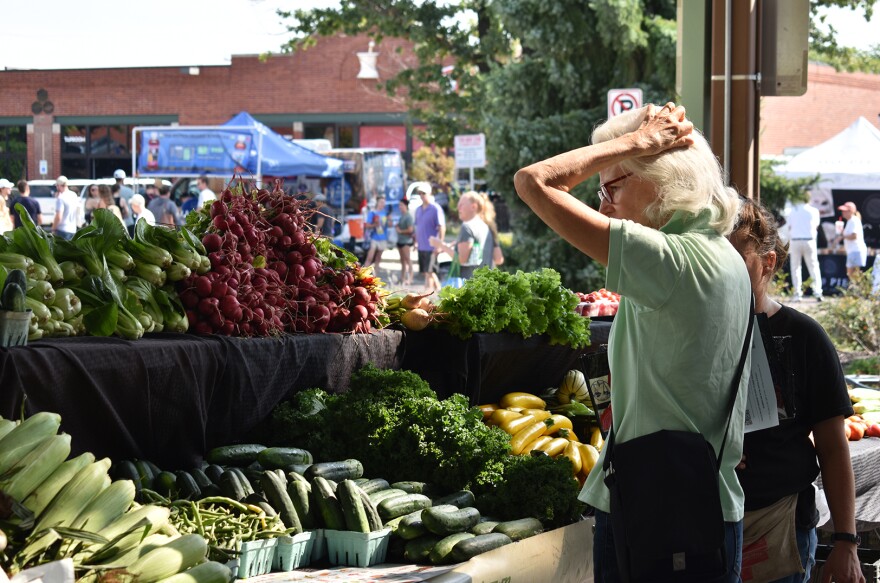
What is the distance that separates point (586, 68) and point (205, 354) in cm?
1208

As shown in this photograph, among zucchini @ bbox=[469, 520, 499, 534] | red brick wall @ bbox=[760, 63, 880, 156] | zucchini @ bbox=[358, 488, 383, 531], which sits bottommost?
zucchini @ bbox=[469, 520, 499, 534]

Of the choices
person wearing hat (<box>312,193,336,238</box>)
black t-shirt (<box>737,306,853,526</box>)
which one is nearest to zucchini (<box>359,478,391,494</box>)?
person wearing hat (<box>312,193,336,238</box>)

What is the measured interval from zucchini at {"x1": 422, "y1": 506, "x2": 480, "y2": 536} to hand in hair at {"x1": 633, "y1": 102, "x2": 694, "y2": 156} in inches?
72.5

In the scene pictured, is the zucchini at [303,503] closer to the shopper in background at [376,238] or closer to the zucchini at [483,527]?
the zucchini at [483,527]

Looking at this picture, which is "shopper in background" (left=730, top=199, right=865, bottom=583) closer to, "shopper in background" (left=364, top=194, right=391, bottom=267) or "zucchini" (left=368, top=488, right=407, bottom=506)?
"zucchini" (left=368, top=488, right=407, bottom=506)

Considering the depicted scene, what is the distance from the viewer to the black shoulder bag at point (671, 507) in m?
2.31

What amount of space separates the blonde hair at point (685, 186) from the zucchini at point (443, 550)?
5.69 ft

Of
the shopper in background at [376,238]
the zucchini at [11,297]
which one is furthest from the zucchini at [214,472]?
the shopper in background at [376,238]

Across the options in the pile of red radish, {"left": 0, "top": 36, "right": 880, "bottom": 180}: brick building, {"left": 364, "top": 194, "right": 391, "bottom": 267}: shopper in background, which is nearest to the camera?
the pile of red radish

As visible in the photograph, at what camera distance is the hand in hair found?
2396 mm

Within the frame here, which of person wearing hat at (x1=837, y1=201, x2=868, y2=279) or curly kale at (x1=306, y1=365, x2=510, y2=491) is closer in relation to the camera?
curly kale at (x1=306, y1=365, x2=510, y2=491)

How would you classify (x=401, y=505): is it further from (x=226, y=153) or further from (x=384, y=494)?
(x=226, y=153)

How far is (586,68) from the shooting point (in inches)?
609

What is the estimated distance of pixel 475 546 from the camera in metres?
3.70
